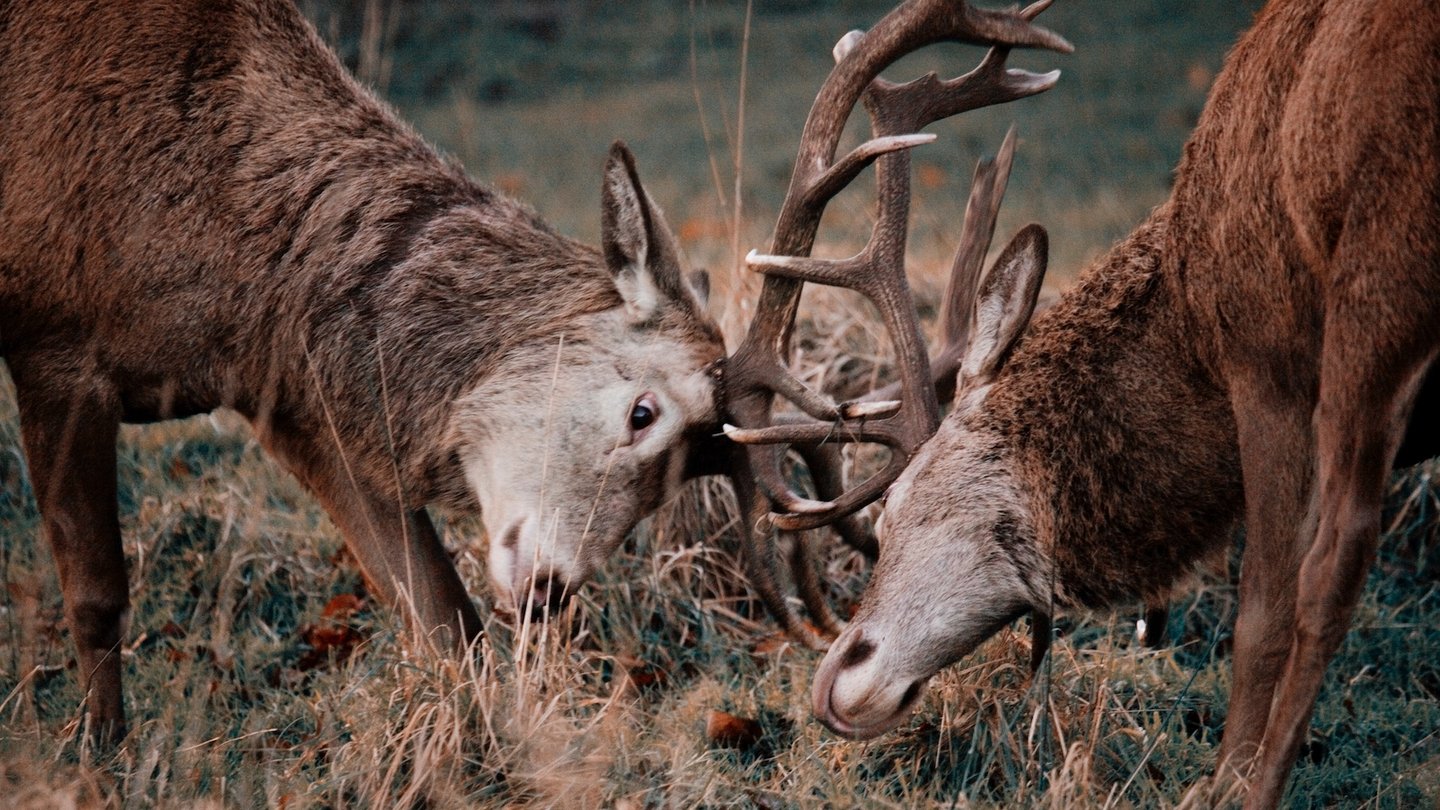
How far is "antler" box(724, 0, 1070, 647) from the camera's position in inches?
159

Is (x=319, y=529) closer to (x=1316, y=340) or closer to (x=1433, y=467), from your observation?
(x=1316, y=340)

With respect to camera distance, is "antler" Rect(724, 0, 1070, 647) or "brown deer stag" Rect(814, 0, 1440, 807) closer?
"brown deer stag" Rect(814, 0, 1440, 807)

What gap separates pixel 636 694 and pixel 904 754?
1.04 m

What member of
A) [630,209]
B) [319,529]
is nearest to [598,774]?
[630,209]

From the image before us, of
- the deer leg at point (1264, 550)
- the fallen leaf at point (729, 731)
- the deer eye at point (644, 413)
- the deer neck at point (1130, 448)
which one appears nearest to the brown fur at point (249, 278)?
the deer eye at point (644, 413)

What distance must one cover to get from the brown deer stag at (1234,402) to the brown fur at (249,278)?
1061 mm

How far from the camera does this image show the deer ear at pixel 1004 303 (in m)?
3.85

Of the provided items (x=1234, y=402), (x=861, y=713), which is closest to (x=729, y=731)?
(x=861, y=713)

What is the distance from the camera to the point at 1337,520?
3004mm

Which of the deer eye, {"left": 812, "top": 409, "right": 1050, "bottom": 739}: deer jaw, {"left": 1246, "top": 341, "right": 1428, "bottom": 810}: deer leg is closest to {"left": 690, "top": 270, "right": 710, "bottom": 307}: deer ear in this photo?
the deer eye

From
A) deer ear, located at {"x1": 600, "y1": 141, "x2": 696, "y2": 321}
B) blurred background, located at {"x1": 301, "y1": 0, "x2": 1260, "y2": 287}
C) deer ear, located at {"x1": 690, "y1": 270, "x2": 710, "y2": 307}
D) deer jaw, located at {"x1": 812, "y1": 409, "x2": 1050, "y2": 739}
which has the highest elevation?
deer ear, located at {"x1": 600, "y1": 141, "x2": 696, "y2": 321}

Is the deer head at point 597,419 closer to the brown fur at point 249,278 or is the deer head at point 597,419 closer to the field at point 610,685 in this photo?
the brown fur at point 249,278

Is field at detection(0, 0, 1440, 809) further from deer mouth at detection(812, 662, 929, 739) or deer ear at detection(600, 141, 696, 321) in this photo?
deer ear at detection(600, 141, 696, 321)

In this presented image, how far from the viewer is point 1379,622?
192 inches
